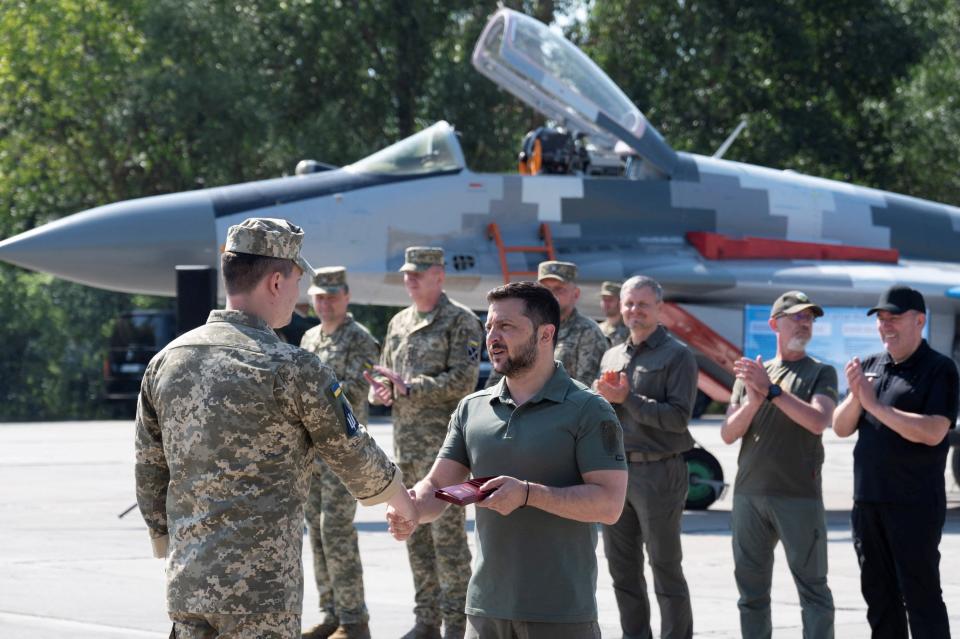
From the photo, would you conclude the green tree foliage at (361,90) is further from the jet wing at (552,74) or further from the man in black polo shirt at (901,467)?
the man in black polo shirt at (901,467)

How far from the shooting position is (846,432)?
6449 mm

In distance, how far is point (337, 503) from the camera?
24.5 feet

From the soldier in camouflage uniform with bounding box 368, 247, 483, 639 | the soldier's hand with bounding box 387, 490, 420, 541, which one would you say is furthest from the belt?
the soldier's hand with bounding box 387, 490, 420, 541

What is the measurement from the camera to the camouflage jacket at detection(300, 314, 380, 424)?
26.0ft

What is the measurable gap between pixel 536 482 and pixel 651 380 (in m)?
2.79

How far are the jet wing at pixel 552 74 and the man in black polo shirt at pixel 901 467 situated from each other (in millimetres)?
7073

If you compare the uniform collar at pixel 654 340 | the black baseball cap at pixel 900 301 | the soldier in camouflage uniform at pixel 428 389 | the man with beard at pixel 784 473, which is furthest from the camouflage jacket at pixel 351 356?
the black baseball cap at pixel 900 301

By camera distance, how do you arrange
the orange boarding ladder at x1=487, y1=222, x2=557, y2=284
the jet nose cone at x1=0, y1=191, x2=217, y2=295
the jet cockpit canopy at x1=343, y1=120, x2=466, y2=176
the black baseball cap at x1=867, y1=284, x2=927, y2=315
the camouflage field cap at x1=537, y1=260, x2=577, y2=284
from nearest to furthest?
1. the black baseball cap at x1=867, y1=284, x2=927, y2=315
2. the camouflage field cap at x1=537, y1=260, x2=577, y2=284
3. the jet nose cone at x1=0, y1=191, x2=217, y2=295
4. the orange boarding ladder at x1=487, y1=222, x2=557, y2=284
5. the jet cockpit canopy at x1=343, y1=120, x2=466, y2=176

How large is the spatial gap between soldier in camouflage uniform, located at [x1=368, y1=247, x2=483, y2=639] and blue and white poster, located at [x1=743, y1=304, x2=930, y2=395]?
5.69 m

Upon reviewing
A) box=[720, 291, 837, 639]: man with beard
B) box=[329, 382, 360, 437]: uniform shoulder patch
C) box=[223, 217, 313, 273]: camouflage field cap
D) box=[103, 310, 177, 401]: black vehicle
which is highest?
box=[223, 217, 313, 273]: camouflage field cap

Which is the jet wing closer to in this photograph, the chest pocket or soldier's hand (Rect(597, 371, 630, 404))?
the chest pocket

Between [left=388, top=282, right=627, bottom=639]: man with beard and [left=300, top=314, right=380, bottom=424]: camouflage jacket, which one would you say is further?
[left=300, top=314, right=380, bottom=424]: camouflage jacket

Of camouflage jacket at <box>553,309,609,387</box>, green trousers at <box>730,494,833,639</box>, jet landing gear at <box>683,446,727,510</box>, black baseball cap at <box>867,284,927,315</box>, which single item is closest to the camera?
black baseball cap at <box>867,284,927,315</box>

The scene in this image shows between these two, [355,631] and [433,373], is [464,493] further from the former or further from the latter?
[433,373]
